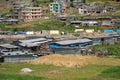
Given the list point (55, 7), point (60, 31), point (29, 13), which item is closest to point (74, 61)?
point (60, 31)

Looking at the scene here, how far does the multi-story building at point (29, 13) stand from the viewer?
4939 cm

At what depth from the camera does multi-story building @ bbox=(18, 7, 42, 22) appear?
49.4 metres

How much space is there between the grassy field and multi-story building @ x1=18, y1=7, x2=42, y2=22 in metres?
24.7

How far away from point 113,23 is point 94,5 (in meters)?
10.3

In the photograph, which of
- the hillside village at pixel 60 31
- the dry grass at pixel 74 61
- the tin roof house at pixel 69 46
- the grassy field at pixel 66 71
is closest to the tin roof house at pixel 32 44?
the hillside village at pixel 60 31

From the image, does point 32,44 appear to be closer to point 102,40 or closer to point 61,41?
point 61,41

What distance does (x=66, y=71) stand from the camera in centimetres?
2239

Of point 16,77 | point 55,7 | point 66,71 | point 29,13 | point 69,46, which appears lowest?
point 69,46

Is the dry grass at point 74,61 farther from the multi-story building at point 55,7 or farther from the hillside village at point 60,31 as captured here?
the multi-story building at point 55,7

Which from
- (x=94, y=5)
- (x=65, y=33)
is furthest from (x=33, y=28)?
(x=94, y=5)

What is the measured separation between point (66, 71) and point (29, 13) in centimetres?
2803

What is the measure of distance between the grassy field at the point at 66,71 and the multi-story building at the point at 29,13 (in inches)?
973

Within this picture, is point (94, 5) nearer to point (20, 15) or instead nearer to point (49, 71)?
point (20, 15)

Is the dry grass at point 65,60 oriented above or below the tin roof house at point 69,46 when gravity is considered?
above
